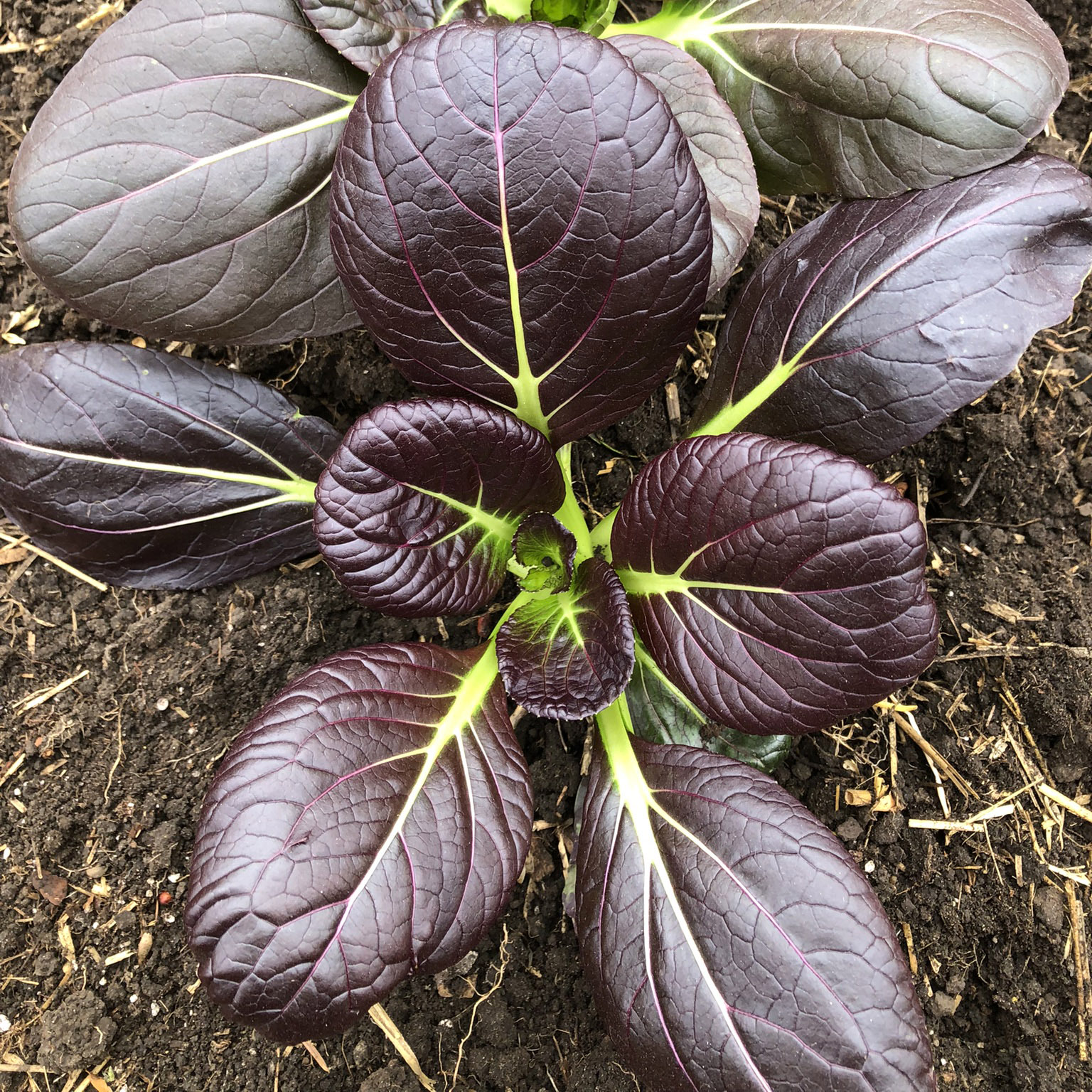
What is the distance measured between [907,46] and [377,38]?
2.75ft

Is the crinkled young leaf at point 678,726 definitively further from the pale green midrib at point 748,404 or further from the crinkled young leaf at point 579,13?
the crinkled young leaf at point 579,13

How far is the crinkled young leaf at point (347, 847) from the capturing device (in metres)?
1.16

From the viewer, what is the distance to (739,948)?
125 centimetres

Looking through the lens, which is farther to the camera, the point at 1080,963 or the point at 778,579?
the point at 1080,963

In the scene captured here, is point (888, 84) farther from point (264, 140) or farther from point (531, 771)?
point (531, 771)

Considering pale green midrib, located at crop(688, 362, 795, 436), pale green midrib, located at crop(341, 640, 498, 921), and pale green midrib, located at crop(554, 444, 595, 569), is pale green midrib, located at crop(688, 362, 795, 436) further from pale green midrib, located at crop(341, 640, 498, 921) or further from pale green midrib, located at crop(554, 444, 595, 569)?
pale green midrib, located at crop(341, 640, 498, 921)

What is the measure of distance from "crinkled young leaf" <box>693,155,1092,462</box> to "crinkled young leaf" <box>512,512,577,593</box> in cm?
41

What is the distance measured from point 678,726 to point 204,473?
0.98 m

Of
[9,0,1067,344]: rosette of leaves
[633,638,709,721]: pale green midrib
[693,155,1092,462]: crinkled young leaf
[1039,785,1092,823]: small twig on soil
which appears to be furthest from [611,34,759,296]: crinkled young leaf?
[1039,785,1092,823]: small twig on soil

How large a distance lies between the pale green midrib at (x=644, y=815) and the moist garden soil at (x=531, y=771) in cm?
20

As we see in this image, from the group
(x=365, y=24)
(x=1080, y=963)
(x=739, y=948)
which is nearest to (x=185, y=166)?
(x=365, y=24)

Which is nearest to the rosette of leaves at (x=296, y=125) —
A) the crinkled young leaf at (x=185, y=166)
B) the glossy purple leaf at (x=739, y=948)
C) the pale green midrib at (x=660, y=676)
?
the crinkled young leaf at (x=185, y=166)

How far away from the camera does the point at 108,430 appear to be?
5.04 ft

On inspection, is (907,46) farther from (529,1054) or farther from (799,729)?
(529,1054)
